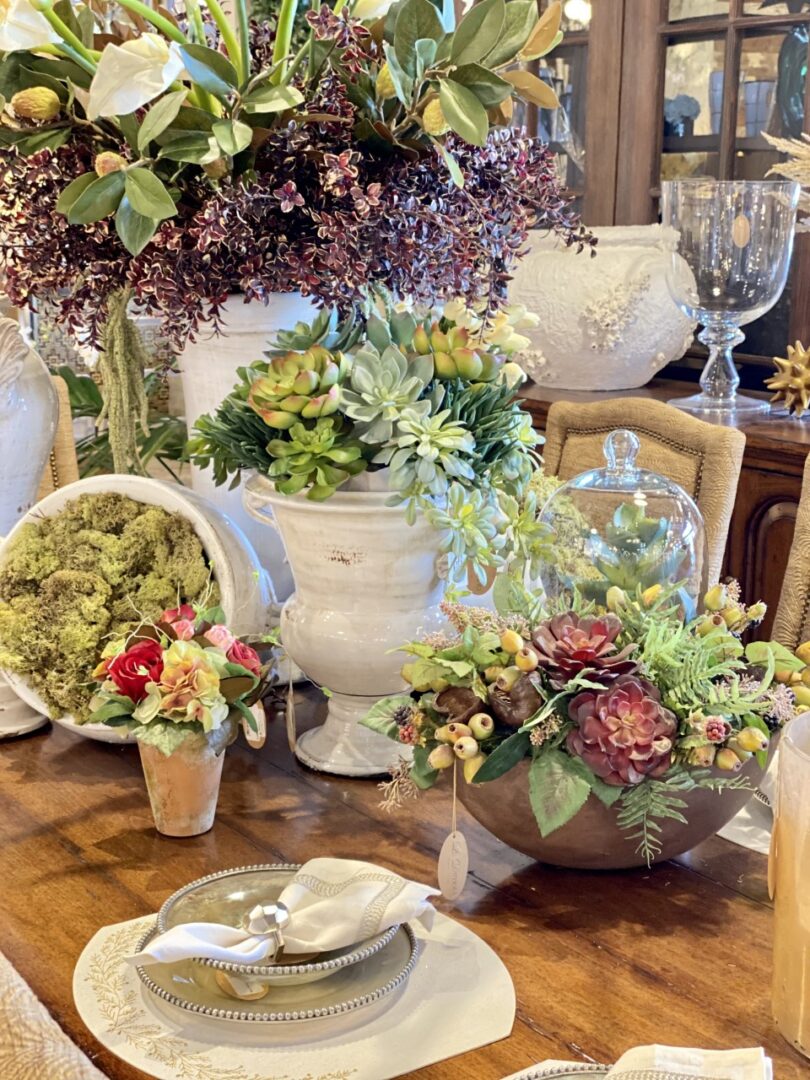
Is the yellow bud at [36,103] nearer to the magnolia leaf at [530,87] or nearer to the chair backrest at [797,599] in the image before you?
the magnolia leaf at [530,87]

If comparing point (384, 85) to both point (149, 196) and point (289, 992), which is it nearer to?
point (149, 196)

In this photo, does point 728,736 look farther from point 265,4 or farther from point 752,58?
point 752,58

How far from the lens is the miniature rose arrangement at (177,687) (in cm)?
94

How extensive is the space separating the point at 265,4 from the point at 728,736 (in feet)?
4.75

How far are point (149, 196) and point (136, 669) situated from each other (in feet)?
1.24

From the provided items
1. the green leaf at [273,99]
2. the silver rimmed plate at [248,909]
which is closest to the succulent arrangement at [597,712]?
the silver rimmed plate at [248,909]

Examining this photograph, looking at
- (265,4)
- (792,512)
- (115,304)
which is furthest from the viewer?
(792,512)

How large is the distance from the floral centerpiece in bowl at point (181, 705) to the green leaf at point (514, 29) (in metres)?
0.52

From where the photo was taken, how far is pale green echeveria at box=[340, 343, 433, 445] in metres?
0.99

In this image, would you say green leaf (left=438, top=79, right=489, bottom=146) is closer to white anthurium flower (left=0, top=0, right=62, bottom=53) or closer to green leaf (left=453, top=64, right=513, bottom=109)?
green leaf (left=453, top=64, right=513, bottom=109)

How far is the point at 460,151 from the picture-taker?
1.10m

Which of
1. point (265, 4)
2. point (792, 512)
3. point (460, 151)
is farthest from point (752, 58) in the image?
point (460, 151)

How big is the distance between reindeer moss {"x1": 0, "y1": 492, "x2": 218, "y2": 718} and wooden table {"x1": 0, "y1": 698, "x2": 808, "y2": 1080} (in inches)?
3.3

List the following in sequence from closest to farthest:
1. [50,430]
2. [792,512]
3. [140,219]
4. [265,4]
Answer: [140,219] < [50,430] < [265,4] < [792,512]
